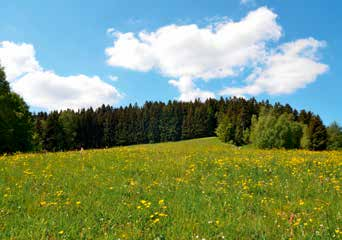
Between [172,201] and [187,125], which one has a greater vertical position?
[187,125]

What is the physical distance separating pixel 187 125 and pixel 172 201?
120m

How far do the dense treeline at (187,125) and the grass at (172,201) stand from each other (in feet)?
233

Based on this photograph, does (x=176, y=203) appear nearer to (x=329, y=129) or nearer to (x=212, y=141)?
(x=212, y=141)

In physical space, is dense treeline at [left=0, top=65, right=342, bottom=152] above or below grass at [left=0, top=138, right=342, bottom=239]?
above

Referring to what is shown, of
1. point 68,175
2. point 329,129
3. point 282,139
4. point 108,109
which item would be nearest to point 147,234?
point 68,175

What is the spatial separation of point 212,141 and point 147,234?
10413 cm

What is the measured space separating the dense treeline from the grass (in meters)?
70.9

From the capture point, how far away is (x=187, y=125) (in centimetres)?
12638

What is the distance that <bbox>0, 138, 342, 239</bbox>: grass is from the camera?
526 centimetres

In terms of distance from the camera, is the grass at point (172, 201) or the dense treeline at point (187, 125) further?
the dense treeline at point (187, 125)

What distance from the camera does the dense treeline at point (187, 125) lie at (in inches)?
3349

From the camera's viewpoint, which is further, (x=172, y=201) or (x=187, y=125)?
(x=187, y=125)

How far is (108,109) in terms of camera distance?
143m

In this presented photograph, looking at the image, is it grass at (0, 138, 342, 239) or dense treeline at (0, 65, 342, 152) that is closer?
grass at (0, 138, 342, 239)
